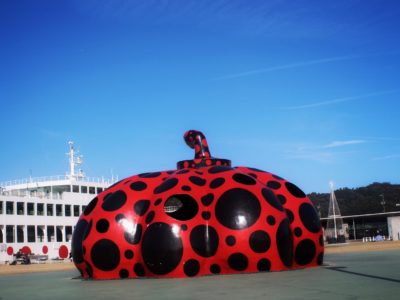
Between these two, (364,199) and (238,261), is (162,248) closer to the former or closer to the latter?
(238,261)

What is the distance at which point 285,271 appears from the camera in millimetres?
14711

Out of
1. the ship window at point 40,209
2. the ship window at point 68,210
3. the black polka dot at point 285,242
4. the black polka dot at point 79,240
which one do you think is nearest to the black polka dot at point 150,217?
the black polka dot at point 79,240

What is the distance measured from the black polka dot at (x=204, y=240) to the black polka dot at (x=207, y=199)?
797 millimetres

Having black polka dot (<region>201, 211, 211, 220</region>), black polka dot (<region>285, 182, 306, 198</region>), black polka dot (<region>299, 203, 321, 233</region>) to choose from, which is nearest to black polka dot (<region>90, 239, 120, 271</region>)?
black polka dot (<region>201, 211, 211, 220</region>)

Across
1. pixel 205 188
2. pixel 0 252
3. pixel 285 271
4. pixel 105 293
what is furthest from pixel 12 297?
pixel 0 252

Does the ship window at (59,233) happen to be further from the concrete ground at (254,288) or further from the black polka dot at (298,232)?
the black polka dot at (298,232)

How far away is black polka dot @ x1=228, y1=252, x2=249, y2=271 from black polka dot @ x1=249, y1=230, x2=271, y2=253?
37 centimetres

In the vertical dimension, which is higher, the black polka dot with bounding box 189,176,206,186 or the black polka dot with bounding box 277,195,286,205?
the black polka dot with bounding box 189,176,206,186

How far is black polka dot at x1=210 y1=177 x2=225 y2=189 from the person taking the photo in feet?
50.5

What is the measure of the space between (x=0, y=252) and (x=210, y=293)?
4543cm

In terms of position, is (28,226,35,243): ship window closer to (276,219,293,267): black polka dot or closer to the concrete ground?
the concrete ground

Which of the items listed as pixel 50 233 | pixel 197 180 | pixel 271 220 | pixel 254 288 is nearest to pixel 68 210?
pixel 50 233

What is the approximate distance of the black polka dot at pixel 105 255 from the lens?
15141 millimetres

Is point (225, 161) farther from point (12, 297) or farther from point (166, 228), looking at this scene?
point (12, 297)
